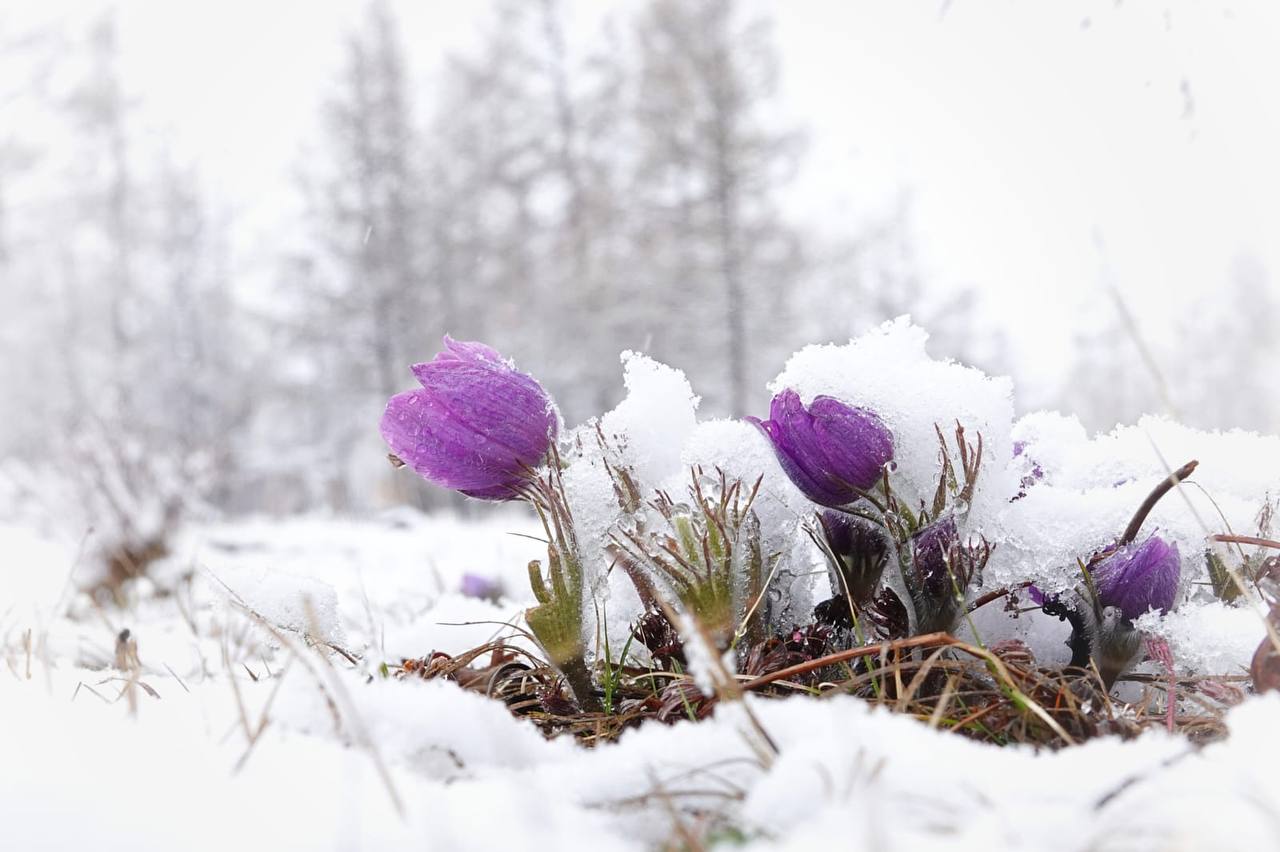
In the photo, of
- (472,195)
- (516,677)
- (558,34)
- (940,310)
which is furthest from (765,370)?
(516,677)

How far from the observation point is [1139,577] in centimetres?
86

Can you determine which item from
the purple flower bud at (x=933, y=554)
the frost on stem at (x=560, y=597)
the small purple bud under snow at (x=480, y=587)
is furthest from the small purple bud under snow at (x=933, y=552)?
the small purple bud under snow at (x=480, y=587)

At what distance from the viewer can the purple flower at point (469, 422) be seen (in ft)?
2.95

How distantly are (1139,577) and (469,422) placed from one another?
67 cm

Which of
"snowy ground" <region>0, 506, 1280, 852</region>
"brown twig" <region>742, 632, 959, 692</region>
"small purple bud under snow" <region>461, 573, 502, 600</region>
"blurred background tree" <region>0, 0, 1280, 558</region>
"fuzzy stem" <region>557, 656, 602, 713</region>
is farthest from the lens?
"blurred background tree" <region>0, 0, 1280, 558</region>

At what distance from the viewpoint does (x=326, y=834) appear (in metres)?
0.54

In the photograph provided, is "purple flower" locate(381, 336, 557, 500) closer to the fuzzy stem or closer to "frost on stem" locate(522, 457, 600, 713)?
"frost on stem" locate(522, 457, 600, 713)

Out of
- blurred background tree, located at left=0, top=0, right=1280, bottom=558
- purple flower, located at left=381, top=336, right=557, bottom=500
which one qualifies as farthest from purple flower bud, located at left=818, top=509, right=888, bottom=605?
blurred background tree, located at left=0, top=0, right=1280, bottom=558

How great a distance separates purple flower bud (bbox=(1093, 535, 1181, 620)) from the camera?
86 centimetres

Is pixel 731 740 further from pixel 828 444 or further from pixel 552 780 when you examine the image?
pixel 828 444

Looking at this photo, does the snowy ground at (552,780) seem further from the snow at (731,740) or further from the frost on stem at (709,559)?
the frost on stem at (709,559)

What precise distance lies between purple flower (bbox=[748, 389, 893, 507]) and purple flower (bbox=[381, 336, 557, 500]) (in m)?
0.23

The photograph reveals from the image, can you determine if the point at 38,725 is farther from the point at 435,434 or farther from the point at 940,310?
the point at 940,310

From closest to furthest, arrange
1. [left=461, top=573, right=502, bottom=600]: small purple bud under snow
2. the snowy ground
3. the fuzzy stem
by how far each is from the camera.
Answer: the snowy ground → the fuzzy stem → [left=461, top=573, right=502, bottom=600]: small purple bud under snow
